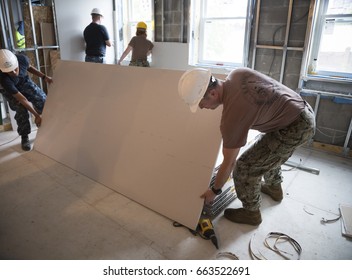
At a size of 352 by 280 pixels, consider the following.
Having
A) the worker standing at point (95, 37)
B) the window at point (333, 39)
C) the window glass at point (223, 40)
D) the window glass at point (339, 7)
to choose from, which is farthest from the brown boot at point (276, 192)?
the worker standing at point (95, 37)

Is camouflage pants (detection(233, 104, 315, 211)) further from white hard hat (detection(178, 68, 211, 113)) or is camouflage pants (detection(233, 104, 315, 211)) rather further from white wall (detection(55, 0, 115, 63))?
white wall (detection(55, 0, 115, 63))

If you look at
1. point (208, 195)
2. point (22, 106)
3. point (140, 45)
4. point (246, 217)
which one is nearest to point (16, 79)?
point (22, 106)

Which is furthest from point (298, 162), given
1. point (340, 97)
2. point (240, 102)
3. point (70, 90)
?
point (70, 90)

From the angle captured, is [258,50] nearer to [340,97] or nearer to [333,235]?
[340,97]

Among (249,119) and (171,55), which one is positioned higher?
(171,55)

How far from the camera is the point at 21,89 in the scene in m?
3.23

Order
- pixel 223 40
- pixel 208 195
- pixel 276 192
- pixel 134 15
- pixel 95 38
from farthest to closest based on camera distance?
pixel 134 15
pixel 95 38
pixel 223 40
pixel 276 192
pixel 208 195

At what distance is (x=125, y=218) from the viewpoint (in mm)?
2051

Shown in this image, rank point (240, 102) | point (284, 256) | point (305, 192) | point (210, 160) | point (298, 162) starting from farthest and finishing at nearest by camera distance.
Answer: point (298, 162)
point (305, 192)
point (210, 160)
point (284, 256)
point (240, 102)

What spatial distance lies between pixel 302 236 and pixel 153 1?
448 centimetres

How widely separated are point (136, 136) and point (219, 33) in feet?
9.33

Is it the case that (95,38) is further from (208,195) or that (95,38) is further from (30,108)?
(208,195)

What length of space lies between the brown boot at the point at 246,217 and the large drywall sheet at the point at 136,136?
1.16ft

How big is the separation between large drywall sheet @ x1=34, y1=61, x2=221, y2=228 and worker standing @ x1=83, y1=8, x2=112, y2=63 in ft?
4.80
